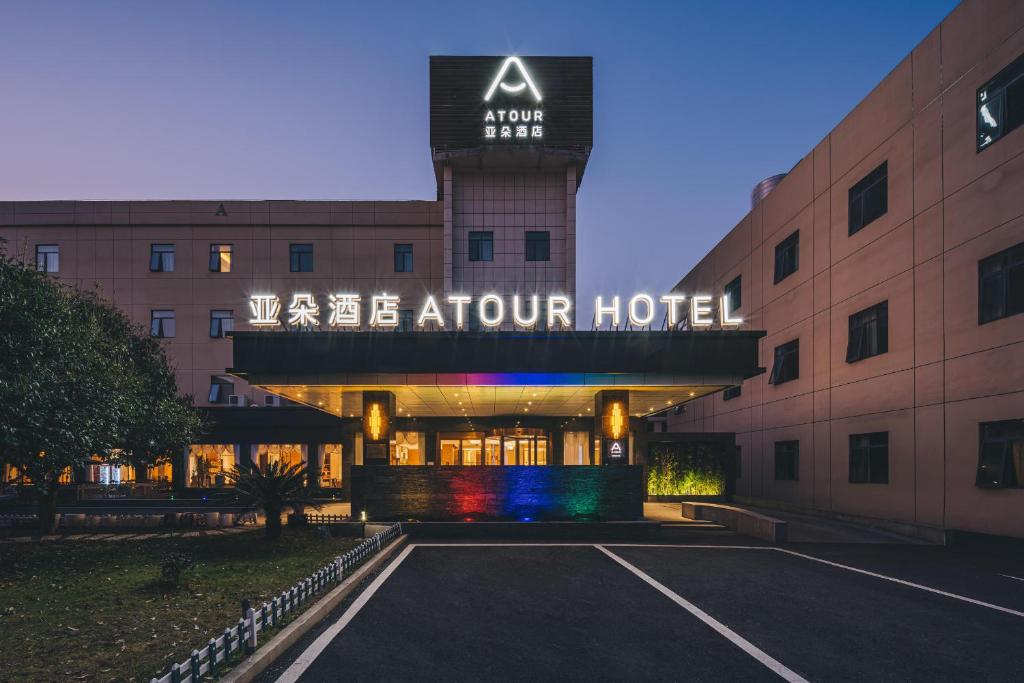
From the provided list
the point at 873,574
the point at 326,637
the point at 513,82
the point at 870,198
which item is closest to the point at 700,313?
the point at 870,198

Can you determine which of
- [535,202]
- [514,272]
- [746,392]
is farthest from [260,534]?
[746,392]

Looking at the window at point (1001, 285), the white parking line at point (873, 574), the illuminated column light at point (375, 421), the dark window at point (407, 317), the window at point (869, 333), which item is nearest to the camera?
the white parking line at point (873, 574)

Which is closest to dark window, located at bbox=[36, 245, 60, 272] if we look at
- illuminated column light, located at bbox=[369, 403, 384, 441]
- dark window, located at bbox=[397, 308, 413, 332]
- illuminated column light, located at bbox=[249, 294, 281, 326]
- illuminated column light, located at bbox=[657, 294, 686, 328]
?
dark window, located at bbox=[397, 308, 413, 332]

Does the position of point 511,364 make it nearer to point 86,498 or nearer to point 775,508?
point 775,508

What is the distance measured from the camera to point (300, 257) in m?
41.5

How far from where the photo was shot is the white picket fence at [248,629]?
23.0ft

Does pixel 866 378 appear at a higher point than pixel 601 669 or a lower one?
higher

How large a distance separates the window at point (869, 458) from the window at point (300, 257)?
105 ft

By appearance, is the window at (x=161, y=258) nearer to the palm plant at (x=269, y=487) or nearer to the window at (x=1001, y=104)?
the palm plant at (x=269, y=487)

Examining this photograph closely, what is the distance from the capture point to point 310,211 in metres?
41.3

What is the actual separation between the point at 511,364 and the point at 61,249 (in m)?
34.5

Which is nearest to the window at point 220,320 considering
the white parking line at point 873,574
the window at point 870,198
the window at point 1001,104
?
the white parking line at point 873,574

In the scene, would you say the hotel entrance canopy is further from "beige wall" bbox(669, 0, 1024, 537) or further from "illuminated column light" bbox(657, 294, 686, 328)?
"beige wall" bbox(669, 0, 1024, 537)

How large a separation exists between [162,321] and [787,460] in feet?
124
